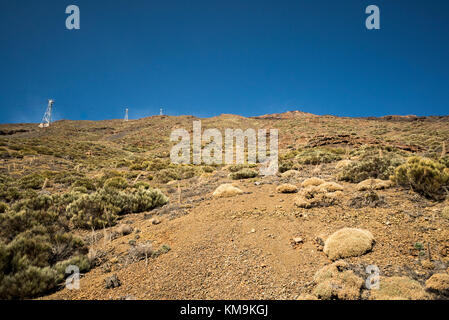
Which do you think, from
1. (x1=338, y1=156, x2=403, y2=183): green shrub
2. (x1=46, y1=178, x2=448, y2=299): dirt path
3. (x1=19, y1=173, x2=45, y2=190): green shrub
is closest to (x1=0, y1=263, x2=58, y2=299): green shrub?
(x1=46, y1=178, x2=448, y2=299): dirt path

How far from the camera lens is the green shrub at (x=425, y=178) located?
6.67 metres

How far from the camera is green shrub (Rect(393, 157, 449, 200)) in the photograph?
6.67 m

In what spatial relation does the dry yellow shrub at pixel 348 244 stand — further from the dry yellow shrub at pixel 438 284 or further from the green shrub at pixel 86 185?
the green shrub at pixel 86 185

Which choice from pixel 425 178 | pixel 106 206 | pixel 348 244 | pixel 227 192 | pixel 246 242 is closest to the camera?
pixel 348 244

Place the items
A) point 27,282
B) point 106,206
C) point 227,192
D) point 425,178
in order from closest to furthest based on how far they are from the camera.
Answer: point 27,282 < point 425,178 < point 106,206 < point 227,192

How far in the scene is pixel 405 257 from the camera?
4164 millimetres

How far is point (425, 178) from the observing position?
6941 millimetres

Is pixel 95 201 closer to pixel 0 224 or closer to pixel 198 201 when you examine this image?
pixel 0 224

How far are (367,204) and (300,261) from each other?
3553 mm

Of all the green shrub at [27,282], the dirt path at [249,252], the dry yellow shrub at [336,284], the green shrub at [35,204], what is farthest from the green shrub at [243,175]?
the green shrub at [27,282]

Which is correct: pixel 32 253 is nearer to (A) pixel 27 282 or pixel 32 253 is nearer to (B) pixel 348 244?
(A) pixel 27 282

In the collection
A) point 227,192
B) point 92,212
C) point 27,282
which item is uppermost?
point 227,192

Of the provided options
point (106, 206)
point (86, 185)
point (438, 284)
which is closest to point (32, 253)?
point (106, 206)
